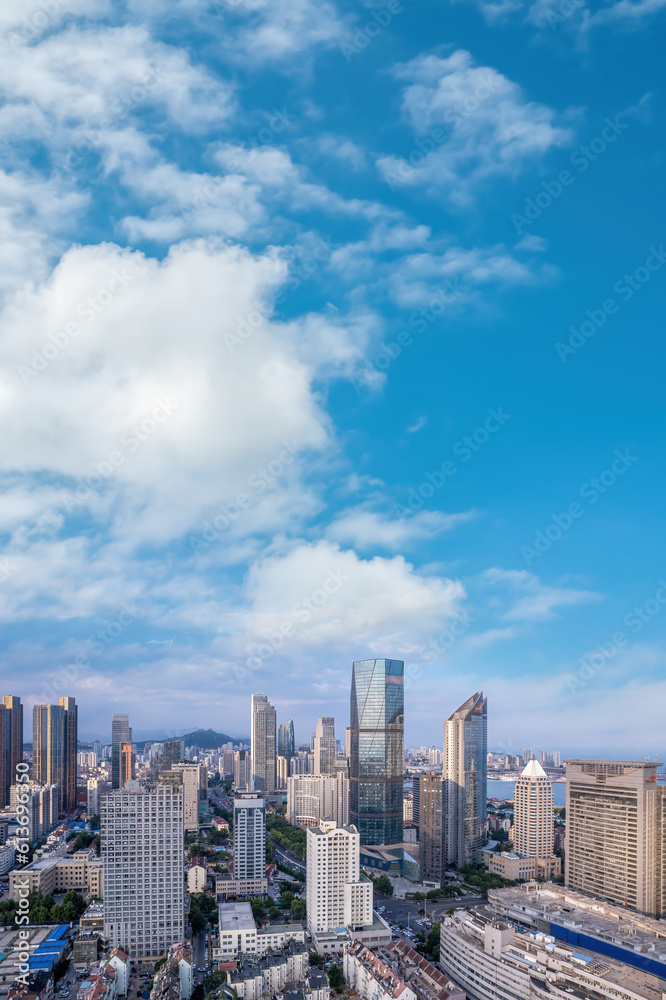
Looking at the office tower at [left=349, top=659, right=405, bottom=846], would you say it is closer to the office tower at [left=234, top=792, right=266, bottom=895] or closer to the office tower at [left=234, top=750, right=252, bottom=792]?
the office tower at [left=234, top=792, right=266, bottom=895]

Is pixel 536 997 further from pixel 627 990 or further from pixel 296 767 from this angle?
pixel 296 767

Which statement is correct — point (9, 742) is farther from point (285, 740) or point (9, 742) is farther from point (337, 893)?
point (285, 740)

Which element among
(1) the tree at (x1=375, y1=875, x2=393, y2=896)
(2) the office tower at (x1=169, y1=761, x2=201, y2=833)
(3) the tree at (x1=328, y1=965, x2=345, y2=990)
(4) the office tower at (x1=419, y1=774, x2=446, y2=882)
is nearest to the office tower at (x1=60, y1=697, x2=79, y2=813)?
(2) the office tower at (x1=169, y1=761, x2=201, y2=833)

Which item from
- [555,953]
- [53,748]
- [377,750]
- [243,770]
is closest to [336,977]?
[555,953]

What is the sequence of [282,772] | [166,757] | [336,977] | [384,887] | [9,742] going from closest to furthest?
[336,977]
[384,887]
[9,742]
[166,757]
[282,772]

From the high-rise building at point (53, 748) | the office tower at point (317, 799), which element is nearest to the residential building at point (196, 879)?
the office tower at point (317, 799)

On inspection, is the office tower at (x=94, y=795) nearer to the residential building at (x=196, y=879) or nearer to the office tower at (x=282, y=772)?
the office tower at (x=282, y=772)

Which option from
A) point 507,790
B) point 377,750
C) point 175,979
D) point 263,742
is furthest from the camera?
point 507,790

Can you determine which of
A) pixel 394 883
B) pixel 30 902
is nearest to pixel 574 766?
pixel 394 883
